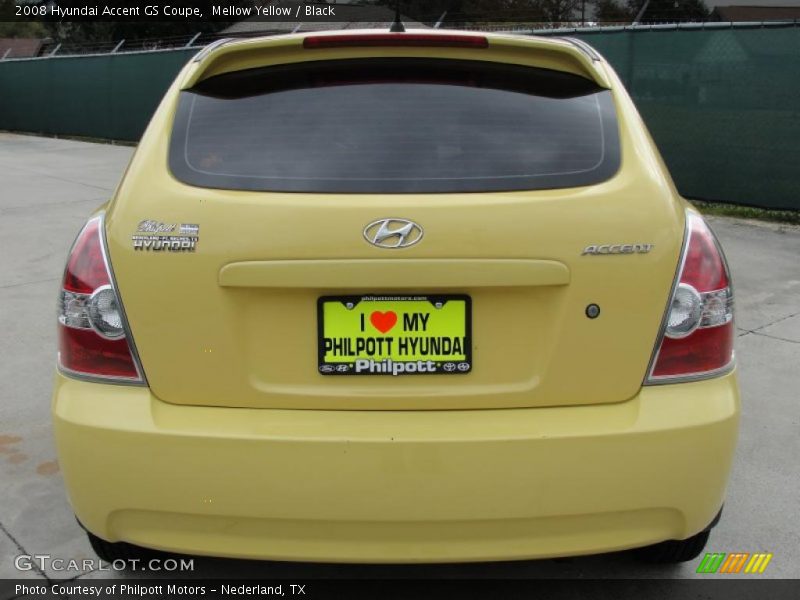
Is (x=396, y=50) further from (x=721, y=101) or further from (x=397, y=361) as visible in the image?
(x=721, y=101)

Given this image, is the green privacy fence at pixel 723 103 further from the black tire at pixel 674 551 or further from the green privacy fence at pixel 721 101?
the black tire at pixel 674 551

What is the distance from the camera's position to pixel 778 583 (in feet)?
8.70

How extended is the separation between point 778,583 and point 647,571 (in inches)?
15.6

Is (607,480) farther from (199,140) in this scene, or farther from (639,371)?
(199,140)

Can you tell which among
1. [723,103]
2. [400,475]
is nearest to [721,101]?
[723,103]

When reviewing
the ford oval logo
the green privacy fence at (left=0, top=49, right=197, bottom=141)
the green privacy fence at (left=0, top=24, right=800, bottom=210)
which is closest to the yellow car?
the ford oval logo

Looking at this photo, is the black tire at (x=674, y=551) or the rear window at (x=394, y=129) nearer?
the rear window at (x=394, y=129)

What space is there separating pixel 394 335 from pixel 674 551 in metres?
1.19

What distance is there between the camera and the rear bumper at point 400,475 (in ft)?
6.63

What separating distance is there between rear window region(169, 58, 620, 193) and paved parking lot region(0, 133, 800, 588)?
4.15ft

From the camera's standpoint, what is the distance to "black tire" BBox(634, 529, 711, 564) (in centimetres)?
253

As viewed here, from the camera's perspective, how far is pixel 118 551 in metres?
2.58

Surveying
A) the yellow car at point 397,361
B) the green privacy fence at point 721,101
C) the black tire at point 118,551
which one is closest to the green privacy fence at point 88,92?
the green privacy fence at point 721,101

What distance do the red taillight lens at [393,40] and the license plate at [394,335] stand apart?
81 centimetres
